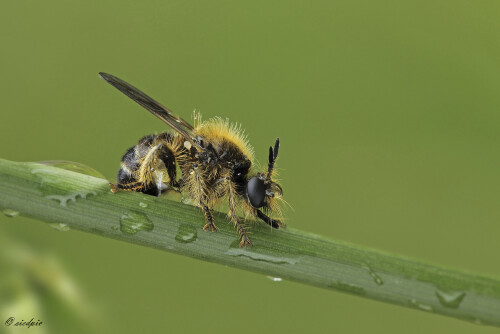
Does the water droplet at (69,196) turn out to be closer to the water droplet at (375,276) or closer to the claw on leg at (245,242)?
the claw on leg at (245,242)

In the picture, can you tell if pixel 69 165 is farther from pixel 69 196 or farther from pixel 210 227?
pixel 210 227

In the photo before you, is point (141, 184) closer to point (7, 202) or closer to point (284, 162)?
point (7, 202)

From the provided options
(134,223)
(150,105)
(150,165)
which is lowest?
(134,223)

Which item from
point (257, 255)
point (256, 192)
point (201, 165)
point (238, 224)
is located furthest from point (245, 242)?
point (201, 165)

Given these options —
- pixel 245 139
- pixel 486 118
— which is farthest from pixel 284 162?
pixel 486 118

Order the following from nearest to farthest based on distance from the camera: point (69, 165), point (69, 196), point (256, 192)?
point (69, 196), point (69, 165), point (256, 192)

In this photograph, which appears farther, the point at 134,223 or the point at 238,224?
the point at 238,224

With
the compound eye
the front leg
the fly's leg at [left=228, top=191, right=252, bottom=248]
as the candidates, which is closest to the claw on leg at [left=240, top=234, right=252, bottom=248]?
the fly's leg at [left=228, top=191, right=252, bottom=248]
